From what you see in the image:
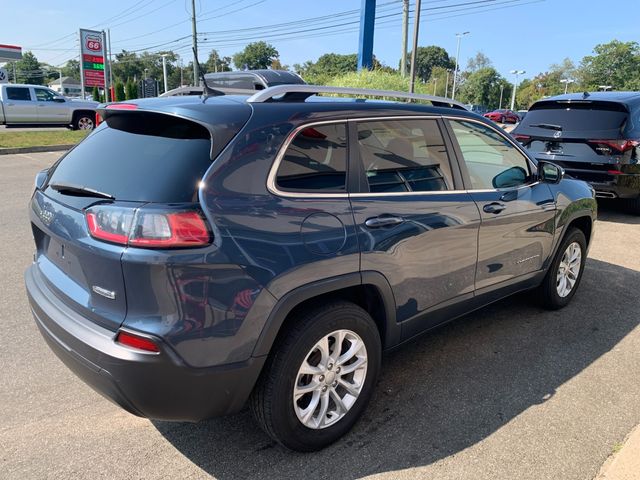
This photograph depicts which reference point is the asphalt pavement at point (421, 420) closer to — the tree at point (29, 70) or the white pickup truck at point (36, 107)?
the white pickup truck at point (36, 107)

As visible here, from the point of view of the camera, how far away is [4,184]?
9.37m

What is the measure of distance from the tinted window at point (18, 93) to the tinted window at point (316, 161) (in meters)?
21.1

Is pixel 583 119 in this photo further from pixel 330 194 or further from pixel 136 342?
pixel 136 342

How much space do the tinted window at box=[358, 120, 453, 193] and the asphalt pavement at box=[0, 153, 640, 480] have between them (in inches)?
50.3

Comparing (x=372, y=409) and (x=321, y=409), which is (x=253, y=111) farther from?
(x=372, y=409)

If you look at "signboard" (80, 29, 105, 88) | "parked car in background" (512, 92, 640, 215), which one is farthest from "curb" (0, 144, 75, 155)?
"signboard" (80, 29, 105, 88)

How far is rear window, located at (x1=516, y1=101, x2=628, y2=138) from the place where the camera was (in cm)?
736

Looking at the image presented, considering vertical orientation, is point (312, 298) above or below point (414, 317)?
above

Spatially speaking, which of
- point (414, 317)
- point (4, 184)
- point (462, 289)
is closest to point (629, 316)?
point (462, 289)

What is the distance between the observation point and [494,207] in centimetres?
343

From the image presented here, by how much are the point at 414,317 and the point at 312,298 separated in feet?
2.68

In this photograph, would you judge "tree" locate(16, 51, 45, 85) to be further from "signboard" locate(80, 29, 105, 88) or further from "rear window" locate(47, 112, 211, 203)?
"rear window" locate(47, 112, 211, 203)

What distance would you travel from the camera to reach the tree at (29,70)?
383 feet

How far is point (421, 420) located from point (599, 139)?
20.2 ft
